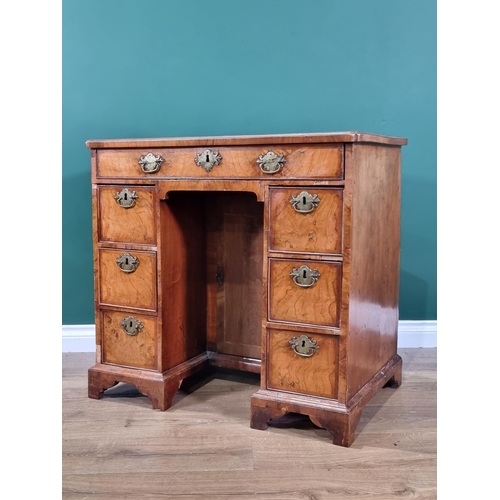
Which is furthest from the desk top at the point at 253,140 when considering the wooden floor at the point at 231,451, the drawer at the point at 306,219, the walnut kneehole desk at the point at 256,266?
the wooden floor at the point at 231,451

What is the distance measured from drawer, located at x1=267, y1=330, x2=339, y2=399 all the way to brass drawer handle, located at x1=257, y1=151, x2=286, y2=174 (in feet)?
1.59

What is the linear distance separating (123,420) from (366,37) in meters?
1.71

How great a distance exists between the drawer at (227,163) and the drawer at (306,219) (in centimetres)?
5

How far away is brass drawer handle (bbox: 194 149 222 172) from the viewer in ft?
5.96

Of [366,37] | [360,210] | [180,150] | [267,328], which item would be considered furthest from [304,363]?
[366,37]

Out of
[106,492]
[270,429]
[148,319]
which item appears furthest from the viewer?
[148,319]

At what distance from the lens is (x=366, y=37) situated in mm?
2389

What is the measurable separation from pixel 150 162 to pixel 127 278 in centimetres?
40

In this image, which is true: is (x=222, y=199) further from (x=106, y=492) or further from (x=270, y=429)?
(x=106, y=492)

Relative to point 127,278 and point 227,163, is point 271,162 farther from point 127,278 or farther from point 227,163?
point 127,278

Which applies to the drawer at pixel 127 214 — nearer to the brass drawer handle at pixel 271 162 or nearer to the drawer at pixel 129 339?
the drawer at pixel 129 339

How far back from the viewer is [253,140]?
68.9 inches

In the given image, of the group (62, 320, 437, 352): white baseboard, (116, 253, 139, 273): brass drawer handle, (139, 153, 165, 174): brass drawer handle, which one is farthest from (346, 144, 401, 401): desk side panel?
(116, 253, 139, 273): brass drawer handle

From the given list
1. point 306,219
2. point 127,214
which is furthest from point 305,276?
point 127,214
